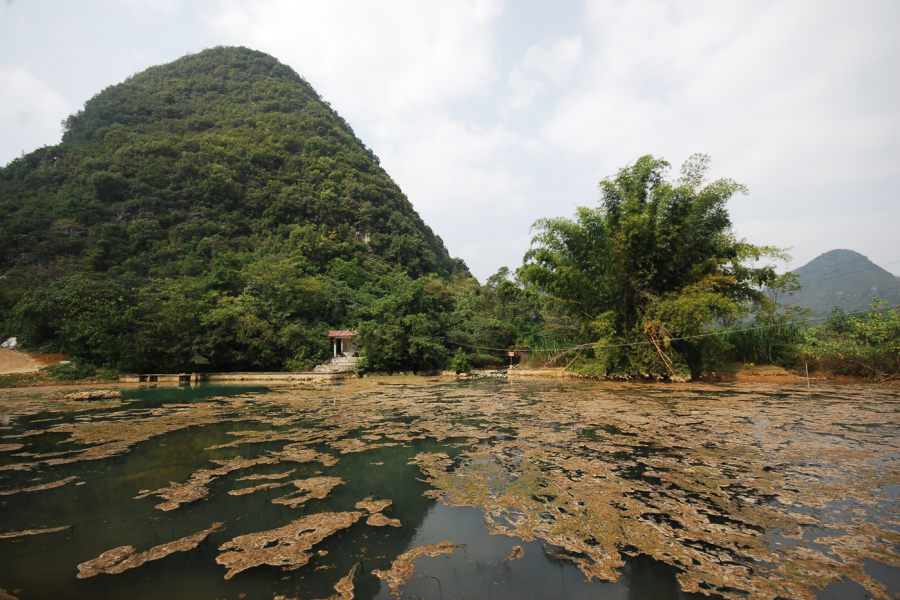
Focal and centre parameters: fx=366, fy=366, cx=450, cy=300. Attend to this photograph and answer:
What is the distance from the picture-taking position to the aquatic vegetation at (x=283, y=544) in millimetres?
2119

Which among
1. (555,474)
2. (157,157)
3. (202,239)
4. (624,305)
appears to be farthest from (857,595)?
(157,157)

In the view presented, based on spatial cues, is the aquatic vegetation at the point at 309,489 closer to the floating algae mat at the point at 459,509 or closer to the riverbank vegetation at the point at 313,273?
the floating algae mat at the point at 459,509

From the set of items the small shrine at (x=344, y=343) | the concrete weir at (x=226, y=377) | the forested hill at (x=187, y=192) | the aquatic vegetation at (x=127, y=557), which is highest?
the forested hill at (x=187, y=192)

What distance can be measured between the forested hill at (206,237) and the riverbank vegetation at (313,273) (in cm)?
15

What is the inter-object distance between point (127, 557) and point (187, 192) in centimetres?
3864

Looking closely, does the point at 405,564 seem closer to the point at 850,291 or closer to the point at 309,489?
the point at 309,489

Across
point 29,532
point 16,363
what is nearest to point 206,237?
point 16,363

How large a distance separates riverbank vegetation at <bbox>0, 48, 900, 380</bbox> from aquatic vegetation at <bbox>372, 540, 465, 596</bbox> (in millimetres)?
10423

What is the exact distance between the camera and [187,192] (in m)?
32.4

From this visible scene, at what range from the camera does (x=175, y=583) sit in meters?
1.94

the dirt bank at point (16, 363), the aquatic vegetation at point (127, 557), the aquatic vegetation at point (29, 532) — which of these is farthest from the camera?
the dirt bank at point (16, 363)

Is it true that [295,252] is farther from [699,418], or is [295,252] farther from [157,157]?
[699,418]

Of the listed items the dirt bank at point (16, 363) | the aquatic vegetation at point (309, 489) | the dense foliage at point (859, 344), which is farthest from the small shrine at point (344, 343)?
the dense foliage at point (859, 344)

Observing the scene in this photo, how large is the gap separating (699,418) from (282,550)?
6.28 m
